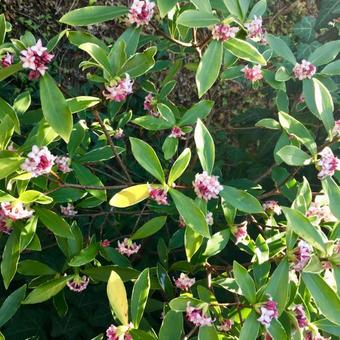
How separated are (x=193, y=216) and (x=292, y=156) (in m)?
0.33

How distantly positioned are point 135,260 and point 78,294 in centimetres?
26

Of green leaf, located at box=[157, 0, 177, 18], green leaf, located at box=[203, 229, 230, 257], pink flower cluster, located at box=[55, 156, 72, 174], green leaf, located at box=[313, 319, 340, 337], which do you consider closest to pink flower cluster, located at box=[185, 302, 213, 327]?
green leaf, located at box=[203, 229, 230, 257]

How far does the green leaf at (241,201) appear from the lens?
1354 mm

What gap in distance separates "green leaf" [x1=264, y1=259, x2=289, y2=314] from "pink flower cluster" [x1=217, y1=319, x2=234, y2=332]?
8.1 inches

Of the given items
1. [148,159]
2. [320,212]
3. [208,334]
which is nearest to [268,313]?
[208,334]

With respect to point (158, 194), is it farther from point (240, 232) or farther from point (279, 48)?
point (279, 48)

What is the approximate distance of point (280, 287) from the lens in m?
1.28

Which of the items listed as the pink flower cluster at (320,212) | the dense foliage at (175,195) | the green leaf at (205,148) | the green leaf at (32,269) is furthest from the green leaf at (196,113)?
the green leaf at (32,269)

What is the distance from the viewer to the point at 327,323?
142cm

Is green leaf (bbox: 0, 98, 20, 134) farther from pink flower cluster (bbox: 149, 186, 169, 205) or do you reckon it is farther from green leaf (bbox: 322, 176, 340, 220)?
green leaf (bbox: 322, 176, 340, 220)

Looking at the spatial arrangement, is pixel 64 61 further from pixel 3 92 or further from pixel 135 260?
pixel 135 260

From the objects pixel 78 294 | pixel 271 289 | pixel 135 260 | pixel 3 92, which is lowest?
pixel 78 294

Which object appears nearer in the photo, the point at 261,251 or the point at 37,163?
the point at 37,163

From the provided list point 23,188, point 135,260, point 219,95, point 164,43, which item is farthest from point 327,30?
point 23,188
